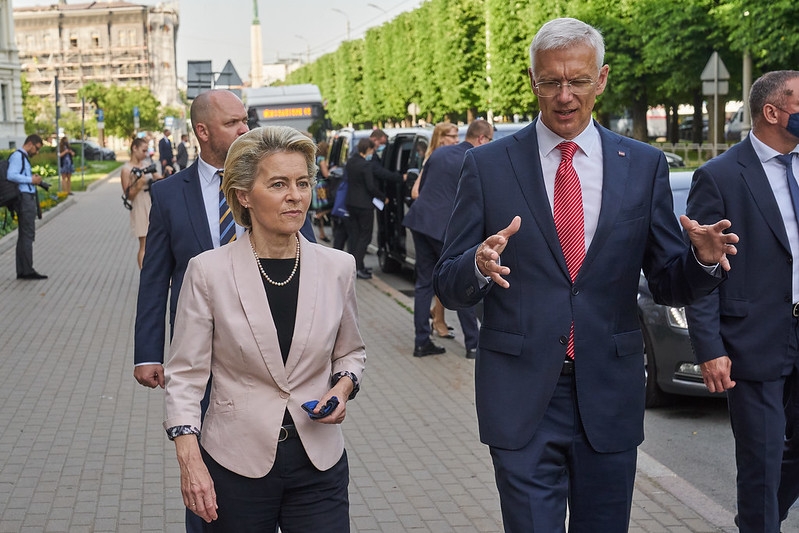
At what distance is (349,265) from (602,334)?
2.51ft

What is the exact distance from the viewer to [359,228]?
1545 cm

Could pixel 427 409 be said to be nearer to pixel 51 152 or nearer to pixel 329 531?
pixel 329 531

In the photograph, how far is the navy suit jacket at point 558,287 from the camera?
356 centimetres

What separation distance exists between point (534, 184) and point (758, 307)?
4.75ft

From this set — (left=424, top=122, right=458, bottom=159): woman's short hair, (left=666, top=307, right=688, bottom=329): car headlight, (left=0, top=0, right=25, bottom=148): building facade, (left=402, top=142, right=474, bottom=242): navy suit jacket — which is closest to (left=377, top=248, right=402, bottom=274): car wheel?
(left=424, top=122, right=458, bottom=159): woman's short hair

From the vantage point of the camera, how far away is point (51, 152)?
206ft

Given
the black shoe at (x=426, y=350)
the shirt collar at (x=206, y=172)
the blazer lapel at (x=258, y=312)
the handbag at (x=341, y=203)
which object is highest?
the shirt collar at (x=206, y=172)

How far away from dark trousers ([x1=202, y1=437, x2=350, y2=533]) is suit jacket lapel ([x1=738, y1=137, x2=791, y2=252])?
2109 millimetres

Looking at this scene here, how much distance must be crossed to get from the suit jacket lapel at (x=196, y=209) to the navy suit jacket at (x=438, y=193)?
5.53 meters

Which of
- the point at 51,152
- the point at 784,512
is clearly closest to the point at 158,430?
the point at 784,512

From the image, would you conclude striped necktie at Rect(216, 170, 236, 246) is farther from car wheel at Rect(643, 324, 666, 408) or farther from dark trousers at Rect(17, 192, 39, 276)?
dark trousers at Rect(17, 192, 39, 276)

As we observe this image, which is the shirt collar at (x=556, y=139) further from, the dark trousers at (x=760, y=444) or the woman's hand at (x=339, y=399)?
the dark trousers at (x=760, y=444)

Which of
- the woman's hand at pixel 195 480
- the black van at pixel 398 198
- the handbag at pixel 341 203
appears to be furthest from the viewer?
the handbag at pixel 341 203

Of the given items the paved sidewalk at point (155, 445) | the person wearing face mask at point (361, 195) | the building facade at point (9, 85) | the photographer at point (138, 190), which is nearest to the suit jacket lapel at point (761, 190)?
the paved sidewalk at point (155, 445)
